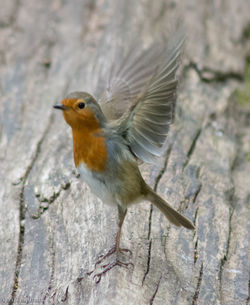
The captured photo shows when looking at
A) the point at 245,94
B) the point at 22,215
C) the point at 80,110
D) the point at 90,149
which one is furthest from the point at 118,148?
the point at 245,94

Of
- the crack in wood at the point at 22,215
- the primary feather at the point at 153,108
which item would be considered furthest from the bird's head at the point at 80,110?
the crack in wood at the point at 22,215

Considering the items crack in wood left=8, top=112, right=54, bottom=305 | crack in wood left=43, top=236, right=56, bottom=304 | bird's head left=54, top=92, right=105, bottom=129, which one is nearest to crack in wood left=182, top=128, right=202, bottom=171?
bird's head left=54, top=92, right=105, bottom=129

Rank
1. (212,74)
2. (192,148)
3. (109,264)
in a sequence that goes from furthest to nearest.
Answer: (212,74), (192,148), (109,264)

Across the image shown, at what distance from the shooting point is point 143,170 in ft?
14.2

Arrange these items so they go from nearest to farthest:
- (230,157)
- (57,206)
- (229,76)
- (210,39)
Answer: (57,206), (230,157), (229,76), (210,39)

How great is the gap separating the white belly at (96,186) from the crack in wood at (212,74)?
2.05 m

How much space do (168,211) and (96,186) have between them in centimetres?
46

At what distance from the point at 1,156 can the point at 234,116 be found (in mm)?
1911

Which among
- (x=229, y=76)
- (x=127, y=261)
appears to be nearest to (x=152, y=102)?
(x=127, y=261)

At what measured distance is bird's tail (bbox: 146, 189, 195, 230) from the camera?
366 centimetres

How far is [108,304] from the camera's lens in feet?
9.46

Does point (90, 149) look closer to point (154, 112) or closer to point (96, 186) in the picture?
point (96, 186)

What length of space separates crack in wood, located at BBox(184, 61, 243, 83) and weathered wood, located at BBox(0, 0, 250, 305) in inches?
0.5

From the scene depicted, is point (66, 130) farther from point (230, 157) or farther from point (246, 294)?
point (246, 294)
